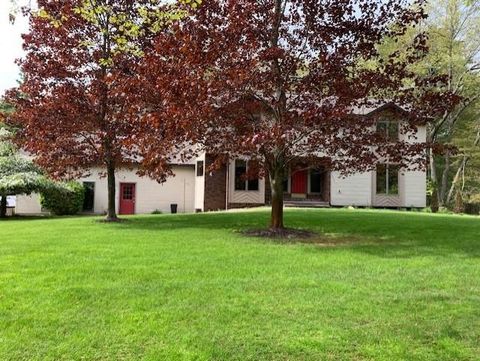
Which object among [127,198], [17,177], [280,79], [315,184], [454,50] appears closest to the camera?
[280,79]

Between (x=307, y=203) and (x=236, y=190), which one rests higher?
(x=236, y=190)

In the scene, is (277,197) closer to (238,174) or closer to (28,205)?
(238,174)

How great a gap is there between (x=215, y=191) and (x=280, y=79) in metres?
15.3

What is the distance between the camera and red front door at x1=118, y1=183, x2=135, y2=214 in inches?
1151

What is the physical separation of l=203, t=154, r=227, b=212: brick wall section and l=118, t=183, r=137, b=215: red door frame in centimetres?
515

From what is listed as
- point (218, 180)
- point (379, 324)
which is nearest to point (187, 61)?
point (379, 324)

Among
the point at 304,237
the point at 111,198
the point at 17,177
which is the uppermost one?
the point at 17,177

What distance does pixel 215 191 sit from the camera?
26594 mm

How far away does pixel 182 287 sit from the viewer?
6.83 meters

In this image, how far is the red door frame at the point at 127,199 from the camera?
29.2 m

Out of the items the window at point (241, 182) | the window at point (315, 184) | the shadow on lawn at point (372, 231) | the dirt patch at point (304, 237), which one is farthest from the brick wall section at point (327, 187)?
the dirt patch at point (304, 237)

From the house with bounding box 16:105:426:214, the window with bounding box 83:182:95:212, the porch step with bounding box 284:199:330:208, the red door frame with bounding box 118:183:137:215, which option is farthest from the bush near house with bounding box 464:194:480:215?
the window with bounding box 83:182:95:212

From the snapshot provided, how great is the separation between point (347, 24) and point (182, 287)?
807 centimetres

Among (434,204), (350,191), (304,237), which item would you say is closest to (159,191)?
(350,191)
